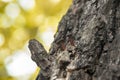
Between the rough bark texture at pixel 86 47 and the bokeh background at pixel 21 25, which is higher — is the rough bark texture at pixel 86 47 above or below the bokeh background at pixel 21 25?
below

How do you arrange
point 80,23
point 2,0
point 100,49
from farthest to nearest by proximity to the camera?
1. point 2,0
2. point 80,23
3. point 100,49

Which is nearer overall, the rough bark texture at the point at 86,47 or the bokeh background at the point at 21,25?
the rough bark texture at the point at 86,47

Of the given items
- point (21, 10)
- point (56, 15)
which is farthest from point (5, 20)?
point (56, 15)

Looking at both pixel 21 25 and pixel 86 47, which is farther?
pixel 21 25

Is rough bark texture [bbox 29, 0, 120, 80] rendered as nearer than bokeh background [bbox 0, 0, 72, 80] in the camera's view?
Yes

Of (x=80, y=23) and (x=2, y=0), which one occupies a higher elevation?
(x=2, y=0)

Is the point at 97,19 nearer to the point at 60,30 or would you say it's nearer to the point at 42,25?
the point at 60,30

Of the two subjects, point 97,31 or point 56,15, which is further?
point 56,15

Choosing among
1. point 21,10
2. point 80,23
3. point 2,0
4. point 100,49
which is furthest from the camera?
point 21,10
